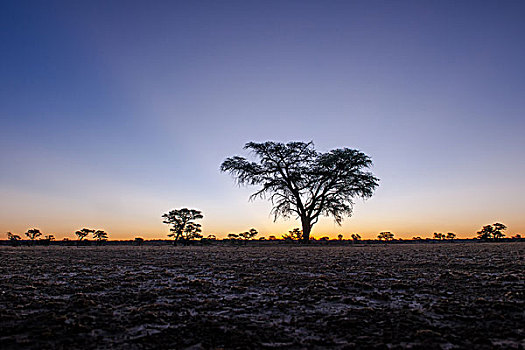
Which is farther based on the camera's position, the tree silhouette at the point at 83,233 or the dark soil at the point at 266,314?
the tree silhouette at the point at 83,233

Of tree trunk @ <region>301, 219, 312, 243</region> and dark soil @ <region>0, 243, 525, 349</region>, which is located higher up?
tree trunk @ <region>301, 219, 312, 243</region>

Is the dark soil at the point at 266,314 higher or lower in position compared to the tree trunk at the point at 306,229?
lower

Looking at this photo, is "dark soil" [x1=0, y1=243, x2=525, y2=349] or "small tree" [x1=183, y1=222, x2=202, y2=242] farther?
"small tree" [x1=183, y1=222, x2=202, y2=242]

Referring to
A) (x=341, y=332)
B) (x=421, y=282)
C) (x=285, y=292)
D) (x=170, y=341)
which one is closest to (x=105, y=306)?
(x=170, y=341)

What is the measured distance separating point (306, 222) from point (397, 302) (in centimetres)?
4090

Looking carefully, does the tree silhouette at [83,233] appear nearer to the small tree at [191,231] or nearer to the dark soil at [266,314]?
the small tree at [191,231]

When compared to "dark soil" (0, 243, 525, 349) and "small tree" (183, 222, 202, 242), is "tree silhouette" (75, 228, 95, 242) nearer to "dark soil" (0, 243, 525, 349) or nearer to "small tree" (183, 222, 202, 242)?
"small tree" (183, 222, 202, 242)

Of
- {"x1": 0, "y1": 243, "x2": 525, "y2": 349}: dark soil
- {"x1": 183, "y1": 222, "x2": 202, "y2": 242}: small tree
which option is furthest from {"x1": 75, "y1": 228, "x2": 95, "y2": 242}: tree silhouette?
{"x1": 0, "y1": 243, "x2": 525, "y2": 349}: dark soil

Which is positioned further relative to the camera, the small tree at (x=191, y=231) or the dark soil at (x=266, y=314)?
the small tree at (x=191, y=231)

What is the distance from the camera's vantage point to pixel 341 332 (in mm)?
5648

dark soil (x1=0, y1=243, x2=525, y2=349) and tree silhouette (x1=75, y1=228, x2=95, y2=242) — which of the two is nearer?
dark soil (x1=0, y1=243, x2=525, y2=349)

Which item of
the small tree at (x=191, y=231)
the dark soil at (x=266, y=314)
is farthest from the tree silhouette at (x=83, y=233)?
the dark soil at (x=266, y=314)

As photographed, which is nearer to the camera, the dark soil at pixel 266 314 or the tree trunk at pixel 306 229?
the dark soil at pixel 266 314

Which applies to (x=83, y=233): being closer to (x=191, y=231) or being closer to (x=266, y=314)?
(x=191, y=231)
